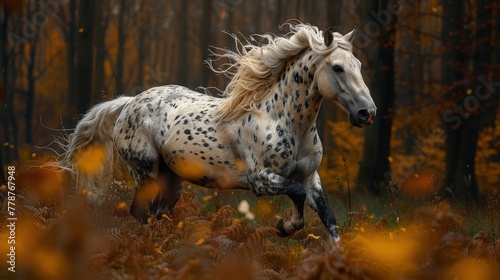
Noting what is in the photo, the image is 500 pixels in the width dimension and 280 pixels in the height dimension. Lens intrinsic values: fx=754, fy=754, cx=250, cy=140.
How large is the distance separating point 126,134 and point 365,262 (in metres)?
4.53

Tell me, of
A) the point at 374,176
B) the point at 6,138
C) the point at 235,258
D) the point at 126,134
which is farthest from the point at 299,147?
the point at 6,138

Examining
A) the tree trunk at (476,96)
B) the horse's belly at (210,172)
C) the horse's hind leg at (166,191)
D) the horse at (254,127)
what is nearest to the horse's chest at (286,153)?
the horse at (254,127)

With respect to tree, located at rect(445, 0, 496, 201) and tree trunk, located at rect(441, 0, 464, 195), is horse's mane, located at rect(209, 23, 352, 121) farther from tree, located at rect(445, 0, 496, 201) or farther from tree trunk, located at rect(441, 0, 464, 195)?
tree trunk, located at rect(441, 0, 464, 195)

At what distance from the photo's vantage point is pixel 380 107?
15727 millimetres

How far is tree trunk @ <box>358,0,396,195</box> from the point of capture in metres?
15.6

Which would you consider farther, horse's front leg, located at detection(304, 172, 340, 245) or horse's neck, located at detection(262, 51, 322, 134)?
horse's neck, located at detection(262, 51, 322, 134)

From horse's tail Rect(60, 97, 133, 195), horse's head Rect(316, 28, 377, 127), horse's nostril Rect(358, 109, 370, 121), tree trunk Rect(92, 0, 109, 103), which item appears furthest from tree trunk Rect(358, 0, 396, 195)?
horse's nostril Rect(358, 109, 370, 121)

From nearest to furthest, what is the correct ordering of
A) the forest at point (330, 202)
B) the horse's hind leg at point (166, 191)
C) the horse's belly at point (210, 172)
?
1. the forest at point (330, 202)
2. the horse's belly at point (210, 172)
3. the horse's hind leg at point (166, 191)

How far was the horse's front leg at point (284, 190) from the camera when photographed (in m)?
6.97

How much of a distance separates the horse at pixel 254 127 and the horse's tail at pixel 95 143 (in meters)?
0.08

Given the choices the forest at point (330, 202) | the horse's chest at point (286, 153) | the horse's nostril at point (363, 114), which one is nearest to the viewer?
the forest at point (330, 202)

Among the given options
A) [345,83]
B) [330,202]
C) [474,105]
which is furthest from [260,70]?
[474,105]

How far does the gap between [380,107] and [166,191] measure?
8046 mm

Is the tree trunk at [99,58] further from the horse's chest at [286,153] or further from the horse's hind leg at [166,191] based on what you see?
the horse's chest at [286,153]
